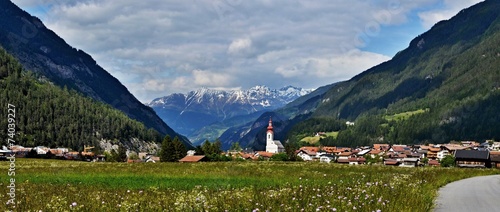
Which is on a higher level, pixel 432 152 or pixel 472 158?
pixel 432 152

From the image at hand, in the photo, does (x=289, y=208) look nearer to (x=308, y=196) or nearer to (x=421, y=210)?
(x=308, y=196)

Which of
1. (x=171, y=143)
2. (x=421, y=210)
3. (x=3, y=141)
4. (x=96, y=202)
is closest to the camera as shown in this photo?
(x=96, y=202)

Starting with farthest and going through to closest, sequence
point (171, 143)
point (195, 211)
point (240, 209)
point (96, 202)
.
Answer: point (171, 143) → point (96, 202) → point (240, 209) → point (195, 211)

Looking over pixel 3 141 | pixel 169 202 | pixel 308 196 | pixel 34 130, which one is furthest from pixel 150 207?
pixel 34 130

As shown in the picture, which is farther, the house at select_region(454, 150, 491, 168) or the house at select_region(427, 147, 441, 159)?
the house at select_region(427, 147, 441, 159)

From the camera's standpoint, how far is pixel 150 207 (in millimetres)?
11430

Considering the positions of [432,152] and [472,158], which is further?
[432,152]

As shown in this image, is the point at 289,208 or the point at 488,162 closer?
the point at 289,208

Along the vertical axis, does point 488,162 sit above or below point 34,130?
below

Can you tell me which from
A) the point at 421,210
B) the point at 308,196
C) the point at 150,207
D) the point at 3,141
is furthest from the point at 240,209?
the point at 3,141

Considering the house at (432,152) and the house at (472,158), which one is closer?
the house at (472,158)

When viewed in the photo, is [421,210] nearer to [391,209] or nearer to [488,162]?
[391,209]

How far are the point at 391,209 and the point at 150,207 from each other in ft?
21.2

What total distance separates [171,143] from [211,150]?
11519 mm
